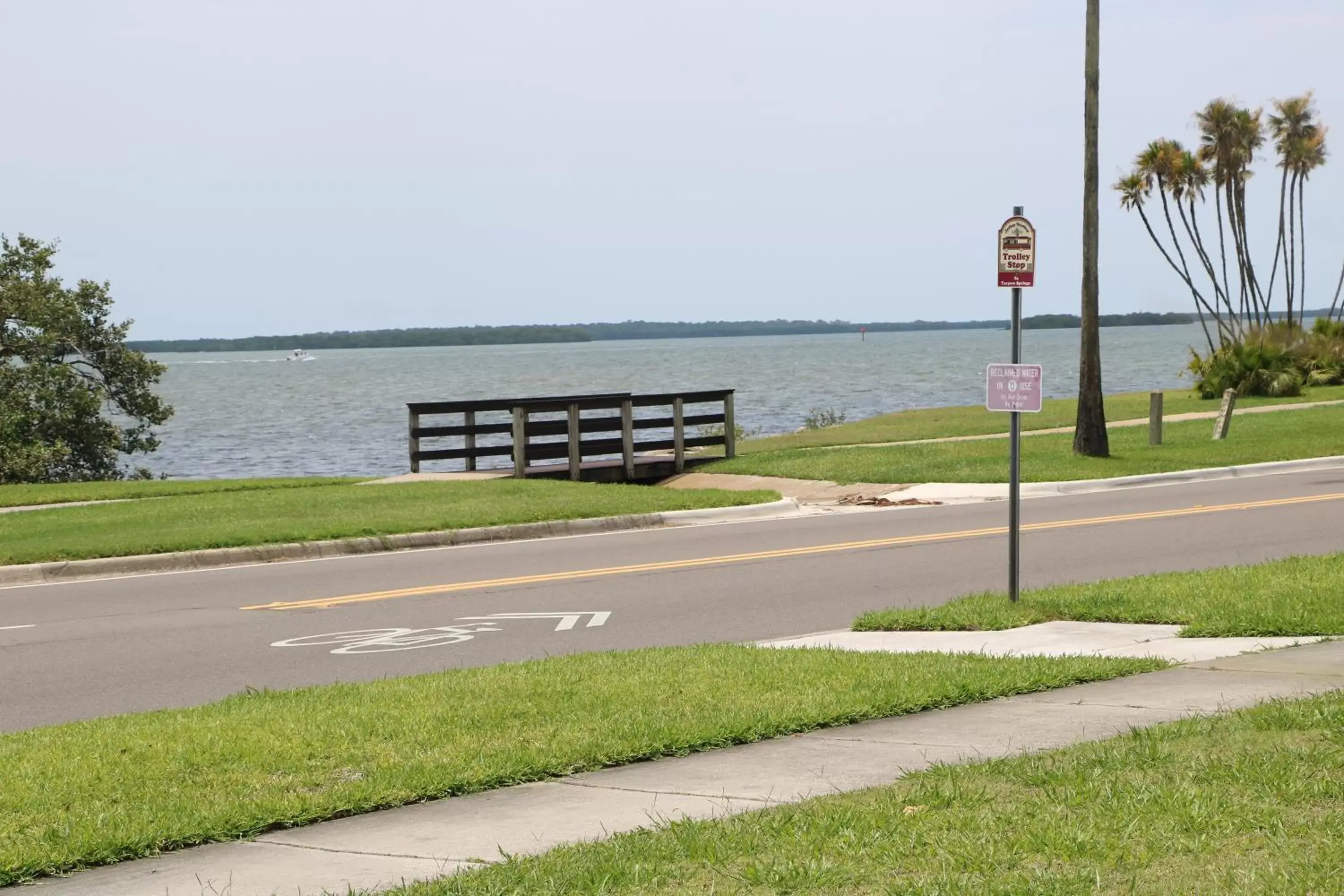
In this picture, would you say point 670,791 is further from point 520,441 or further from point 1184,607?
point 520,441

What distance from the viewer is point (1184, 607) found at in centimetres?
1118

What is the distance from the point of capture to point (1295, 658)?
362 inches

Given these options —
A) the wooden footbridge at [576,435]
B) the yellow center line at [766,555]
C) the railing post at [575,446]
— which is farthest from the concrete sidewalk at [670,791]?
the railing post at [575,446]

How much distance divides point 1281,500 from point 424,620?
39.0 ft

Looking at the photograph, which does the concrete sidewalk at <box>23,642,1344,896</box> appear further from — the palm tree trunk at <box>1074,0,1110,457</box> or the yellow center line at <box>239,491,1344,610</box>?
the palm tree trunk at <box>1074,0,1110,457</box>

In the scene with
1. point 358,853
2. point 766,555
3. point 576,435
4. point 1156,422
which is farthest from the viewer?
point 1156,422

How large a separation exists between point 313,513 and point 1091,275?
12709mm

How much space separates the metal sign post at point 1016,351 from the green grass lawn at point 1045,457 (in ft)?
39.2

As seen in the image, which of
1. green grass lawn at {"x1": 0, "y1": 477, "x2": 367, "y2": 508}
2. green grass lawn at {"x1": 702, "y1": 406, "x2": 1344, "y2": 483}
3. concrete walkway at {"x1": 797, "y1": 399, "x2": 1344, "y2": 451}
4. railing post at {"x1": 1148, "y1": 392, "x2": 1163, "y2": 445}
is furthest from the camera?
concrete walkway at {"x1": 797, "y1": 399, "x2": 1344, "y2": 451}

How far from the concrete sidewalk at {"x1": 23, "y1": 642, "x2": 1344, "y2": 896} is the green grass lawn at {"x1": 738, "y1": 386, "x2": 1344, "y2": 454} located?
21920 millimetres

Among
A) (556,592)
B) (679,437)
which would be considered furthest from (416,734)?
(679,437)

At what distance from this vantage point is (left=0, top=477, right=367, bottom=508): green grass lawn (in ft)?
74.5

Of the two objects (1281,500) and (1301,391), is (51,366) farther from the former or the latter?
(1301,391)

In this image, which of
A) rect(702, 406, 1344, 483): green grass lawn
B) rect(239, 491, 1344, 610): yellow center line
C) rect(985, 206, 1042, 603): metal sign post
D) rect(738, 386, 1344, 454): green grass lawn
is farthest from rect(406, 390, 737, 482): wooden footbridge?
rect(985, 206, 1042, 603): metal sign post
